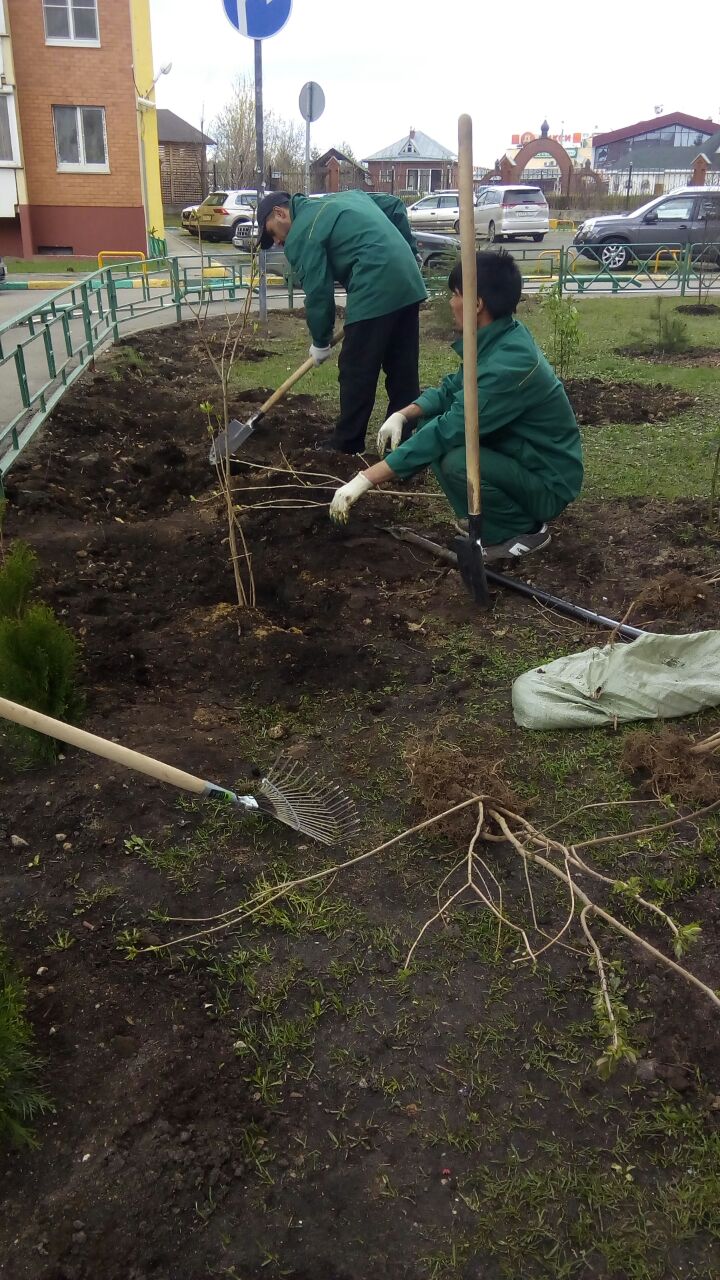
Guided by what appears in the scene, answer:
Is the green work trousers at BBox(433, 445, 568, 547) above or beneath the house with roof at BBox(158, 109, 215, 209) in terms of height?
beneath

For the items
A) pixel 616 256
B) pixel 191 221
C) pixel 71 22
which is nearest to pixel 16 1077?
pixel 191 221

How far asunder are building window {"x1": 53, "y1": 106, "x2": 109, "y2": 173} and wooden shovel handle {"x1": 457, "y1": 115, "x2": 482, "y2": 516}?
751 inches

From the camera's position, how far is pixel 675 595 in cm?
343

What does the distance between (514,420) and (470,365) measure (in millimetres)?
521

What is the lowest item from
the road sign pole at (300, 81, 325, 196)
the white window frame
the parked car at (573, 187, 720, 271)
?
the parked car at (573, 187, 720, 271)

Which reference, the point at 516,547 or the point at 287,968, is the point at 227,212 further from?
the point at 287,968

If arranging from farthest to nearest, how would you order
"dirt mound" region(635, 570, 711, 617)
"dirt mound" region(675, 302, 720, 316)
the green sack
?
"dirt mound" region(675, 302, 720, 316) < "dirt mound" region(635, 570, 711, 617) < the green sack

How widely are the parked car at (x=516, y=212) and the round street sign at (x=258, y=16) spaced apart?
14.3m

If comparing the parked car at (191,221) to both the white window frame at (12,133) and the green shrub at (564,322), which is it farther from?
the white window frame at (12,133)

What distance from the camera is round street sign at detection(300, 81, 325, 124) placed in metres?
9.95

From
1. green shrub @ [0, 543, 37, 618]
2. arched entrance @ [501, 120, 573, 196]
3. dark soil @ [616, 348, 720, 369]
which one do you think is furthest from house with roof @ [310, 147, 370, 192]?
green shrub @ [0, 543, 37, 618]

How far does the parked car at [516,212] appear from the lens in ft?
68.4

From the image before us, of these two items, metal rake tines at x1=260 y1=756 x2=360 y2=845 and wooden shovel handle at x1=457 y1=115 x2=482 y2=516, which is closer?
metal rake tines at x1=260 y1=756 x2=360 y2=845

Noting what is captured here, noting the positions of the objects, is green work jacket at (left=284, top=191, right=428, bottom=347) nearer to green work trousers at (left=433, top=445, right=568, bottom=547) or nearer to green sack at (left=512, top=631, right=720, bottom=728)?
green work trousers at (left=433, top=445, right=568, bottom=547)
